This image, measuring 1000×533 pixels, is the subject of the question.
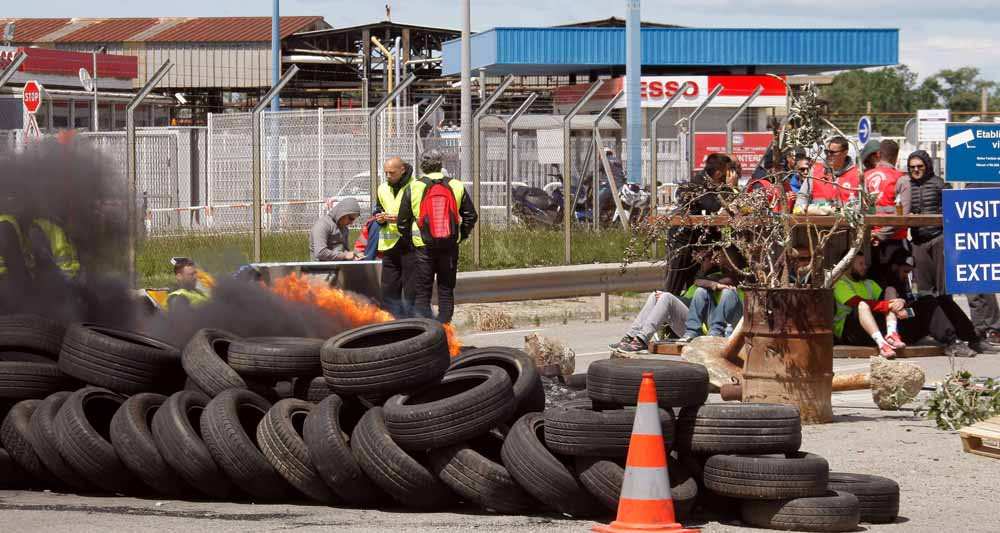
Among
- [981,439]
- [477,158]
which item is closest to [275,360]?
[981,439]

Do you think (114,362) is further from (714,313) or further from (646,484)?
(714,313)

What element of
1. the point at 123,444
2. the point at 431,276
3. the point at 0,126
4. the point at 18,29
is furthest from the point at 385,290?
the point at 18,29

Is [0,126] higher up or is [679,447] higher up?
[0,126]

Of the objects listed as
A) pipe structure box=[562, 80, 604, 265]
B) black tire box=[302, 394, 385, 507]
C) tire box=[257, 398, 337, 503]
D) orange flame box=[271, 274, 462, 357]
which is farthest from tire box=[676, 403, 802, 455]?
pipe structure box=[562, 80, 604, 265]

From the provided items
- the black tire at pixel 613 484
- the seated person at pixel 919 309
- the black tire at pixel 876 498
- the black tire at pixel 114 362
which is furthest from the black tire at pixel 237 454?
the seated person at pixel 919 309

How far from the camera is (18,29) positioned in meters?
70.9

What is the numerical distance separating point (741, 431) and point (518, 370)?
5.59 feet

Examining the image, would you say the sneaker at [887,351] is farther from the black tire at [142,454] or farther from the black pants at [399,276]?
the black tire at [142,454]

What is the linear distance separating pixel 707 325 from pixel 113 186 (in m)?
5.50

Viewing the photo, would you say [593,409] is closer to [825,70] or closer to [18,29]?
[825,70]

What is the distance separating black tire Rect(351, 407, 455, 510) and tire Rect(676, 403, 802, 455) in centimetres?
122

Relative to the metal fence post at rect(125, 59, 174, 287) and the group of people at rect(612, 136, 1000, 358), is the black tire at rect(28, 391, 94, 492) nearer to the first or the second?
the metal fence post at rect(125, 59, 174, 287)

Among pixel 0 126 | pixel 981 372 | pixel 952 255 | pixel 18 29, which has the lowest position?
pixel 981 372

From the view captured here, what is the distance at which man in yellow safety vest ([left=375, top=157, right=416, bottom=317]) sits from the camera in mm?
14047
